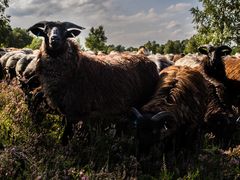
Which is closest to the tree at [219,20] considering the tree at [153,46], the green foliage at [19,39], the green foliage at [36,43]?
the green foliage at [36,43]

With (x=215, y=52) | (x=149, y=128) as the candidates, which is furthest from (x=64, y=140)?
(x=215, y=52)

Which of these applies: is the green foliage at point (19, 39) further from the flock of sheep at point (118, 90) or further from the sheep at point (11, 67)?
the flock of sheep at point (118, 90)

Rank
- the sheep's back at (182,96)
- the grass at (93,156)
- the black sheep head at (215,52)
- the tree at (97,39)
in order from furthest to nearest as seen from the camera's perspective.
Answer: the tree at (97,39) → the black sheep head at (215,52) → the sheep's back at (182,96) → the grass at (93,156)

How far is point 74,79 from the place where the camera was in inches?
341

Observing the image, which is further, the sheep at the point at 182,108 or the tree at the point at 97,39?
the tree at the point at 97,39

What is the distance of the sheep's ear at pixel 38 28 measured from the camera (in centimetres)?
889

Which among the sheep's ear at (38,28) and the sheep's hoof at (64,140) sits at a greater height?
the sheep's ear at (38,28)

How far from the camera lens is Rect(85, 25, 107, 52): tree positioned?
71938 millimetres

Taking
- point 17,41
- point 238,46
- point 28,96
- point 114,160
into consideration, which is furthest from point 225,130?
point 17,41

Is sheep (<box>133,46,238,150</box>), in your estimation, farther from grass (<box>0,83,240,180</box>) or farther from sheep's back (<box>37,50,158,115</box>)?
sheep's back (<box>37,50,158,115</box>)

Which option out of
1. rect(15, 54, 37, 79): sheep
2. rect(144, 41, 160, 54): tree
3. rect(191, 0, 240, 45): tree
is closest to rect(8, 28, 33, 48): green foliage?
rect(144, 41, 160, 54): tree

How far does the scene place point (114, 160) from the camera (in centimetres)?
734

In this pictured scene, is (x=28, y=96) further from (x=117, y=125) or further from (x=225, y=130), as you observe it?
(x=225, y=130)

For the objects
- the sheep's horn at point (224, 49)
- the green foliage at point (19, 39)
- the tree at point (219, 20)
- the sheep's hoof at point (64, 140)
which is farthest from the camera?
the green foliage at point (19, 39)
